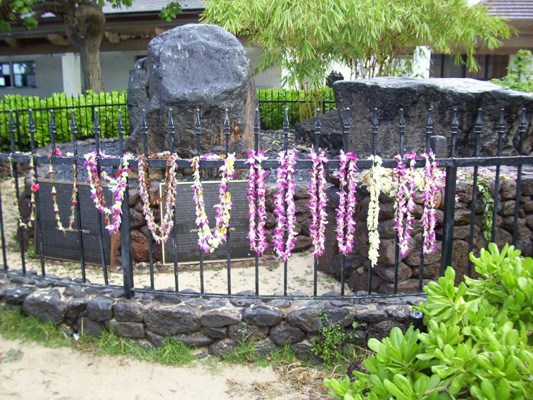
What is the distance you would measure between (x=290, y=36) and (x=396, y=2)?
192 cm

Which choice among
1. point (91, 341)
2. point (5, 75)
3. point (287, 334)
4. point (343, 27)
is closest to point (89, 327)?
point (91, 341)

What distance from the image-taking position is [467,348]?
155 centimetres

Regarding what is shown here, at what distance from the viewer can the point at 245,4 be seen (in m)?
7.86

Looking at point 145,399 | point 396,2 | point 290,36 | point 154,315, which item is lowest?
point 145,399

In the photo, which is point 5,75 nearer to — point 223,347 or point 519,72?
point 519,72

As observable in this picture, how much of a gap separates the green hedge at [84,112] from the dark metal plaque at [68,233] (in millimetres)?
4238

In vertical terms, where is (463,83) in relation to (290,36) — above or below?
below

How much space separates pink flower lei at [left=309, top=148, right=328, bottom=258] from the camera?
3.68 metres

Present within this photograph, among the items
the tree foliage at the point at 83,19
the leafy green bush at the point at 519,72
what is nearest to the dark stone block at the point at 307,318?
the leafy green bush at the point at 519,72

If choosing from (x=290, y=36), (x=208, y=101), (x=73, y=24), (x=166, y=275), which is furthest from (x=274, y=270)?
(x=73, y=24)

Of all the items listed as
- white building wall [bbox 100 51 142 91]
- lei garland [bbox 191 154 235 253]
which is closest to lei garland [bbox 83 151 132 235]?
lei garland [bbox 191 154 235 253]

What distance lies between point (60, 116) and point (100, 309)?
663 centimetres

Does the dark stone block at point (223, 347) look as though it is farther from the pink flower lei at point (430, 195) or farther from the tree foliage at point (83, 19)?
→ the tree foliage at point (83, 19)

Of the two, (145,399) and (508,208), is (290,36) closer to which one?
(508,208)
